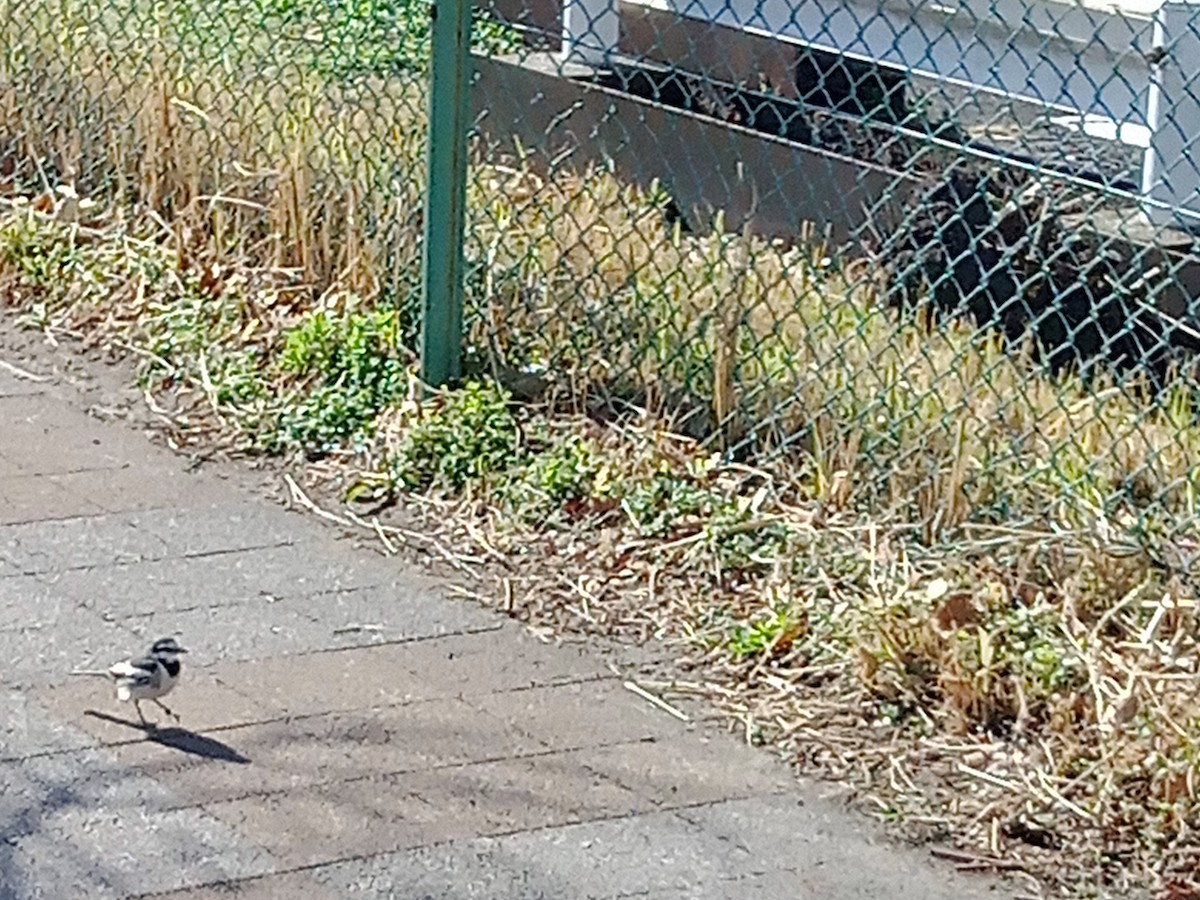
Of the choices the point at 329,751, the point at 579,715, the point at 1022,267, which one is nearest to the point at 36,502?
the point at 329,751

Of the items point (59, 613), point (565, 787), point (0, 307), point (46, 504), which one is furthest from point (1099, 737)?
point (0, 307)

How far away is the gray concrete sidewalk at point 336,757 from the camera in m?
3.85

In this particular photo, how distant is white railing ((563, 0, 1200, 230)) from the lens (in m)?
5.32

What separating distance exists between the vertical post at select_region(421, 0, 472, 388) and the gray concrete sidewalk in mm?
711

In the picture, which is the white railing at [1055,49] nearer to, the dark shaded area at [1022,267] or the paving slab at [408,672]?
the dark shaded area at [1022,267]

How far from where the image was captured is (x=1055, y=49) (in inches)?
267

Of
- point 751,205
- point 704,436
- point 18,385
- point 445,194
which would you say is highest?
point 445,194

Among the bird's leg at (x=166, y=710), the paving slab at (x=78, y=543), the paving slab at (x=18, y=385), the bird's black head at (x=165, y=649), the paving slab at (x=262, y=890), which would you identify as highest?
the bird's black head at (x=165, y=649)

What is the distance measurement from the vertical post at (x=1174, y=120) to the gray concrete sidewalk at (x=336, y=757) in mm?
1873

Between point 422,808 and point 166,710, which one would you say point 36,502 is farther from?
point 422,808

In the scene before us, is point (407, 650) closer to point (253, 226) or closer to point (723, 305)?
point (723, 305)

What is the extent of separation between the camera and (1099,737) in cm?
415

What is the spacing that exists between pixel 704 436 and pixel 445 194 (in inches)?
36.7

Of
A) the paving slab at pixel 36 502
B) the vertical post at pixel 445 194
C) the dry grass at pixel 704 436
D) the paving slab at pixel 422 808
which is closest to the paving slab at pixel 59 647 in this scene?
the paving slab at pixel 36 502
